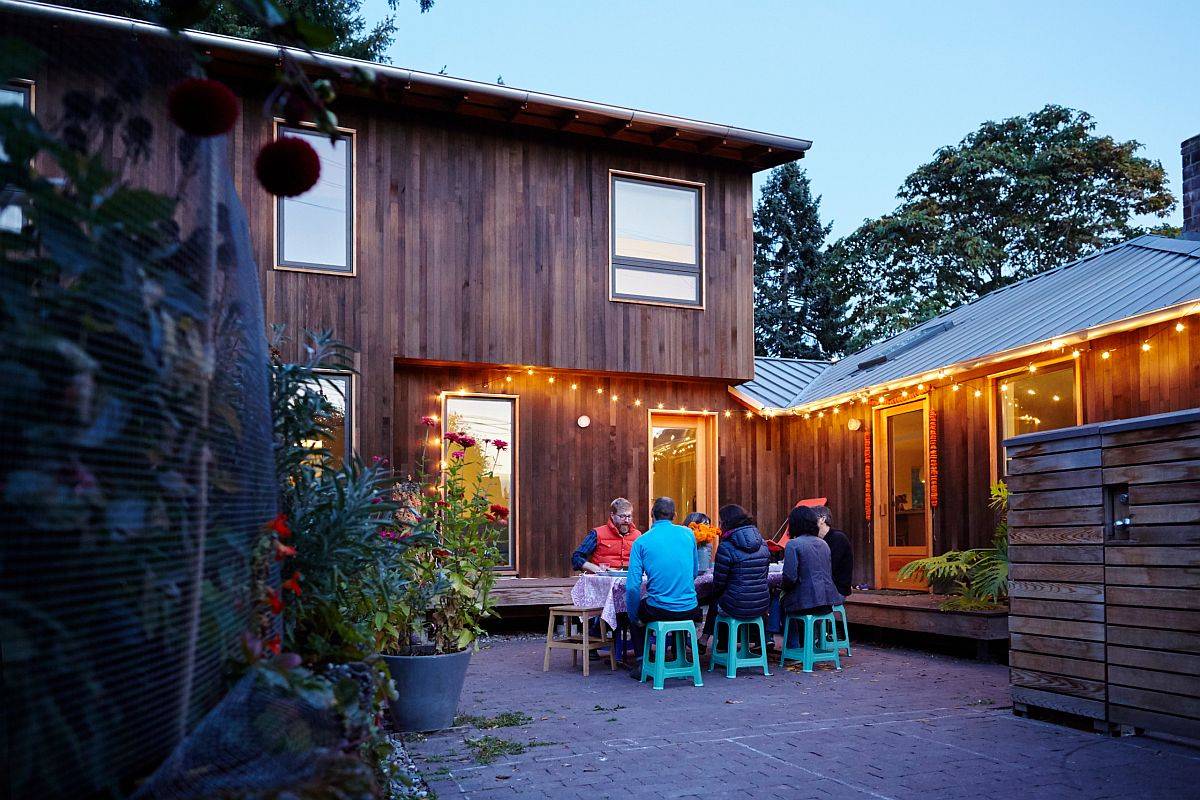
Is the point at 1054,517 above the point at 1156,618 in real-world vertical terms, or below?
above

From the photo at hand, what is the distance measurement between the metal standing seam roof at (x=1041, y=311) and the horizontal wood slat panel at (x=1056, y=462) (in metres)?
2.55

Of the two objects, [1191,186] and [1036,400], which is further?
[1191,186]

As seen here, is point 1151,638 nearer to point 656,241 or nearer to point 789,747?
point 789,747

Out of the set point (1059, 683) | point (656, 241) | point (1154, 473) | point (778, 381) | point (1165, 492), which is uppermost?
point (656, 241)

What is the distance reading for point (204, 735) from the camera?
206cm

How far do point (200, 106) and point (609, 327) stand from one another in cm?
941

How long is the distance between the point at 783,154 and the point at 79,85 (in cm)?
1079

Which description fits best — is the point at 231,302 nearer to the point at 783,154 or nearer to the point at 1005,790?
the point at 1005,790

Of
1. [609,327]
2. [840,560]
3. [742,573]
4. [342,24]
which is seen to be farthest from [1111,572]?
[342,24]

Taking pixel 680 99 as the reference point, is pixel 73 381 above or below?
below

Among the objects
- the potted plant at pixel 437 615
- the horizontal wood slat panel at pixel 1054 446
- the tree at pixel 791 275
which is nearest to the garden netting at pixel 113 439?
the potted plant at pixel 437 615

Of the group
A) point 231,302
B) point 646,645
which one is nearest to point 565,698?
point 646,645

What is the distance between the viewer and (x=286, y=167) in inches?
76.2

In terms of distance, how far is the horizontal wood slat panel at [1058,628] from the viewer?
568 centimetres
